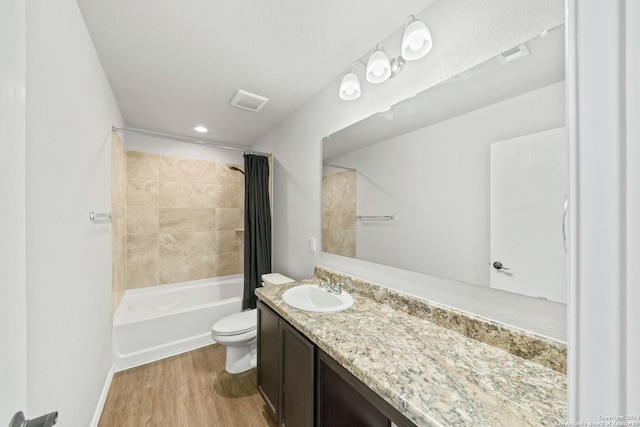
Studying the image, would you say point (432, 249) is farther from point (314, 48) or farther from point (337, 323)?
point (314, 48)

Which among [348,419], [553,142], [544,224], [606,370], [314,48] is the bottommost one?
[348,419]

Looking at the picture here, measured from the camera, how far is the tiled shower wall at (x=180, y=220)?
283 centimetres

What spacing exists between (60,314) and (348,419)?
134cm

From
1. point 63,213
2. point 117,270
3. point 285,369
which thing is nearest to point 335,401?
point 285,369

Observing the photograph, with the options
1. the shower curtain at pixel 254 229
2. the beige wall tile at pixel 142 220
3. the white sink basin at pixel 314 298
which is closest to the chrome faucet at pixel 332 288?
the white sink basin at pixel 314 298

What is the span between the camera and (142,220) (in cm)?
286

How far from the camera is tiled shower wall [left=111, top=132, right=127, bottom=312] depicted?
210 centimetres

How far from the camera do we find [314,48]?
4.95ft

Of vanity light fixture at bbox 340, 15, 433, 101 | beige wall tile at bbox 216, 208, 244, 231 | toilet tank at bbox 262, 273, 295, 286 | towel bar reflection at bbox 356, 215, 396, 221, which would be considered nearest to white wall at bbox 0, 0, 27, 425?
vanity light fixture at bbox 340, 15, 433, 101

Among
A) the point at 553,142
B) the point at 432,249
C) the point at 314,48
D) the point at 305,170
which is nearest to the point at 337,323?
the point at 432,249

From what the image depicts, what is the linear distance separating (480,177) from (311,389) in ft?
3.91

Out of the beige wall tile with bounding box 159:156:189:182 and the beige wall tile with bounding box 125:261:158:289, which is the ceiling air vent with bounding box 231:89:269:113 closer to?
the beige wall tile with bounding box 159:156:189:182

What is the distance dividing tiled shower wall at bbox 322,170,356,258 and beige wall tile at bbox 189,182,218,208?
2055 mm

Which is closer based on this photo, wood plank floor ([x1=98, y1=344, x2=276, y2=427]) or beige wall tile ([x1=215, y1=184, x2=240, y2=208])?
wood plank floor ([x1=98, y1=344, x2=276, y2=427])
